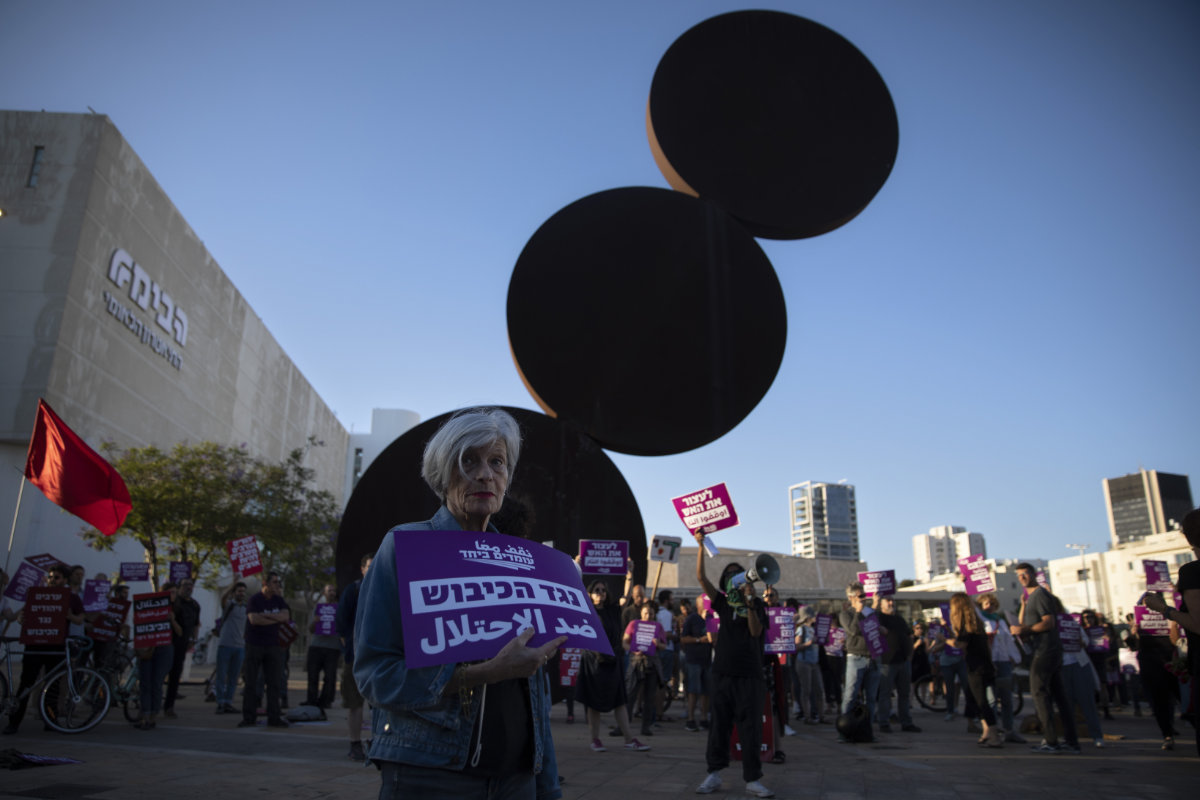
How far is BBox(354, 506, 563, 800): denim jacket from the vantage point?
6.48ft

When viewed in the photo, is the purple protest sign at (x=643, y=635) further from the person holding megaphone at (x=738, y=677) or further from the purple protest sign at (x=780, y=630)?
the person holding megaphone at (x=738, y=677)

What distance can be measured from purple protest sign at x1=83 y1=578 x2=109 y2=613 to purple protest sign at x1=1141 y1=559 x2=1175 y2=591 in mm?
18408

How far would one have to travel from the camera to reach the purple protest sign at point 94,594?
570 inches

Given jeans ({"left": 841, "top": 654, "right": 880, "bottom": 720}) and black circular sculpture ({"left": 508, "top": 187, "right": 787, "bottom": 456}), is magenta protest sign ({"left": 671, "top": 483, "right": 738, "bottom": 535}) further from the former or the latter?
jeans ({"left": 841, "top": 654, "right": 880, "bottom": 720})

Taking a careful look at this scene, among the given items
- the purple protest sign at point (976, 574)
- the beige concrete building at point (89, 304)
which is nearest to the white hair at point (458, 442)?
the purple protest sign at point (976, 574)

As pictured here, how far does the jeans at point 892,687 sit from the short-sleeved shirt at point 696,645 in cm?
250

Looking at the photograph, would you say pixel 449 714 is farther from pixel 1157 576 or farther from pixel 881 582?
pixel 1157 576

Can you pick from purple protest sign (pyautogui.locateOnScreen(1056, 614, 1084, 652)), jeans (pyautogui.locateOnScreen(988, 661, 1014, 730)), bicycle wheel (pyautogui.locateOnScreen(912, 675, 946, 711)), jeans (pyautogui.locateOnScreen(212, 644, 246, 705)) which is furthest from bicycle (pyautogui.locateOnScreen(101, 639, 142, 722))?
bicycle wheel (pyautogui.locateOnScreen(912, 675, 946, 711))

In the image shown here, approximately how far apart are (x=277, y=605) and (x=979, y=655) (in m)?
8.60

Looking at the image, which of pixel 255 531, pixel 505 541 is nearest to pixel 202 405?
pixel 255 531

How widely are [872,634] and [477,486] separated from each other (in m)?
9.04

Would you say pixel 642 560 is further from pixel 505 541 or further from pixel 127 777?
pixel 505 541

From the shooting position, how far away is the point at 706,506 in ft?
31.4

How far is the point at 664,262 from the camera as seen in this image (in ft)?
32.7
